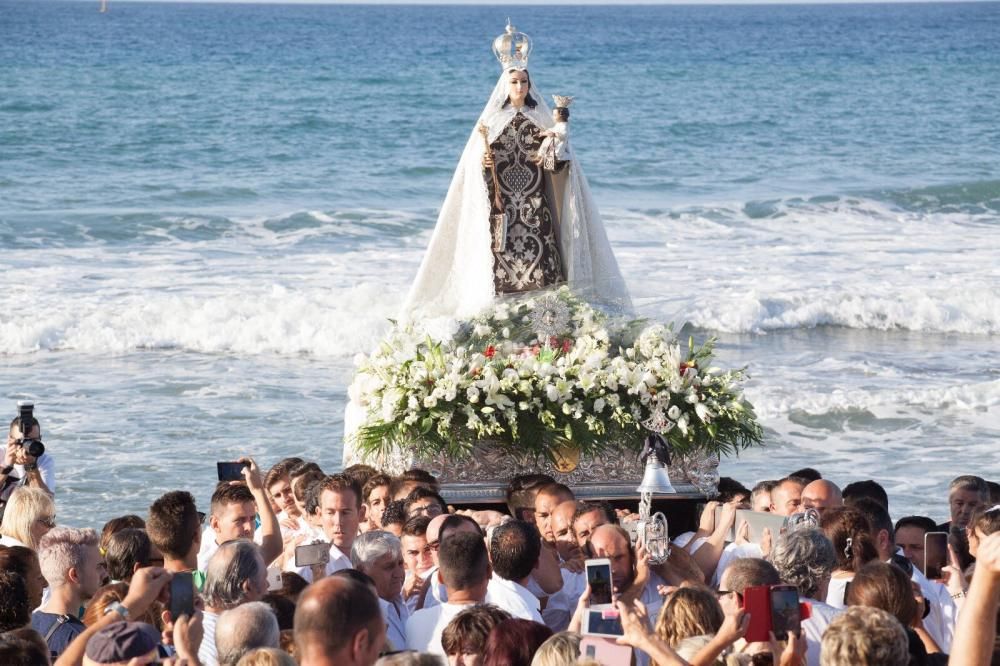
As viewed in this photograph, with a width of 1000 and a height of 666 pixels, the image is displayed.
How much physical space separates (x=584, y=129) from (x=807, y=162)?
6.15 meters

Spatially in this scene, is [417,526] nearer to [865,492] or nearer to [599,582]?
[599,582]

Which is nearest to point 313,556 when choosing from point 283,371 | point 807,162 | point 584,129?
point 283,371

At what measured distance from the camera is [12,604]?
5.57m

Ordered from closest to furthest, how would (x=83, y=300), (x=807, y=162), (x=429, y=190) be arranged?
(x=83, y=300) → (x=429, y=190) → (x=807, y=162)

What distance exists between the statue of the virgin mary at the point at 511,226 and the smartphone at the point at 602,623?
5103mm

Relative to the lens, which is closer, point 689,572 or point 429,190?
point 689,572

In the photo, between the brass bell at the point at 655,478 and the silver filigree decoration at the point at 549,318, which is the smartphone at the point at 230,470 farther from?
the silver filigree decoration at the point at 549,318

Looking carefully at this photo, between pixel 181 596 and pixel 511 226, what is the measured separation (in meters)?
5.35

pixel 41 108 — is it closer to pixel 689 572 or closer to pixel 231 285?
pixel 231 285

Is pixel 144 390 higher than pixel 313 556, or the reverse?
pixel 144 390

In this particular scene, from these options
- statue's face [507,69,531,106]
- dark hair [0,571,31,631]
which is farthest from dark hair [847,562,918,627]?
statue's face [507,69,531,106]

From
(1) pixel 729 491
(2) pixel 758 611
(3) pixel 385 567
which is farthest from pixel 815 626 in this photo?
(1) pixel 729 491

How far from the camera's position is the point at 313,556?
652 cm

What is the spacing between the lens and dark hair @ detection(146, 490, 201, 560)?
673cm
